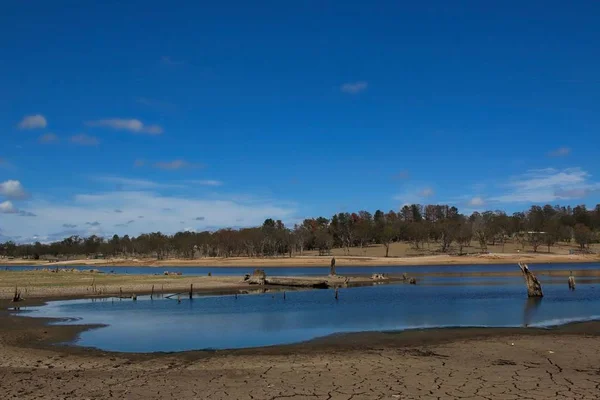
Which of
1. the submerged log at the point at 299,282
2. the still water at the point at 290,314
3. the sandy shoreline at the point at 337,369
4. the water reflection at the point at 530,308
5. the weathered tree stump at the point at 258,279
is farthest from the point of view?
the weathered tree stump at the point at 258,279

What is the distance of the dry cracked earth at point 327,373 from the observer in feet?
48.0

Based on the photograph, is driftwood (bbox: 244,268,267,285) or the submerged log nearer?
the submerged log

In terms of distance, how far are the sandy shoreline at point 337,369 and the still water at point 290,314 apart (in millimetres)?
3861

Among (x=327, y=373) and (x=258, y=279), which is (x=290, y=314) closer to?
(x=327, y=373)

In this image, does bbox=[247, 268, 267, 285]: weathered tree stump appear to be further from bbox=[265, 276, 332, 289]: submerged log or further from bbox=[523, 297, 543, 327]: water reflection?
bbox=[523, 297, 543, 327]: water reflection

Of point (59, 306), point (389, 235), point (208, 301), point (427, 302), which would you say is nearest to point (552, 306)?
point (427, 302)

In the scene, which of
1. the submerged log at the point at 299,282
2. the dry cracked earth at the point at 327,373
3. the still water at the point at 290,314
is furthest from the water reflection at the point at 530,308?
the submerged log at the point at 299,282

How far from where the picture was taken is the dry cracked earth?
14633 millimetres

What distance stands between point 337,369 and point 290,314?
2201 cm

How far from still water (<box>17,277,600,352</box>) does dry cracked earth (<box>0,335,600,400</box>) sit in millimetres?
4884

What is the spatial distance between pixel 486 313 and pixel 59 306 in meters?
36.6

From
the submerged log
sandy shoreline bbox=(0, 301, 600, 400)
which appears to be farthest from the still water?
the submerged log

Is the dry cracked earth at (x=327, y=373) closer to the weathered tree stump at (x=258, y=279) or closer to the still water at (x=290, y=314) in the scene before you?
the still water at (x=290, y=314)

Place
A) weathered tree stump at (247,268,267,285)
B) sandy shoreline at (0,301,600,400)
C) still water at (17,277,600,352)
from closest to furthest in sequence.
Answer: sandy shoreline at (0,301,600,400), still water at (17,277,600,352), weathered tree stump at (247,268,267,285)
